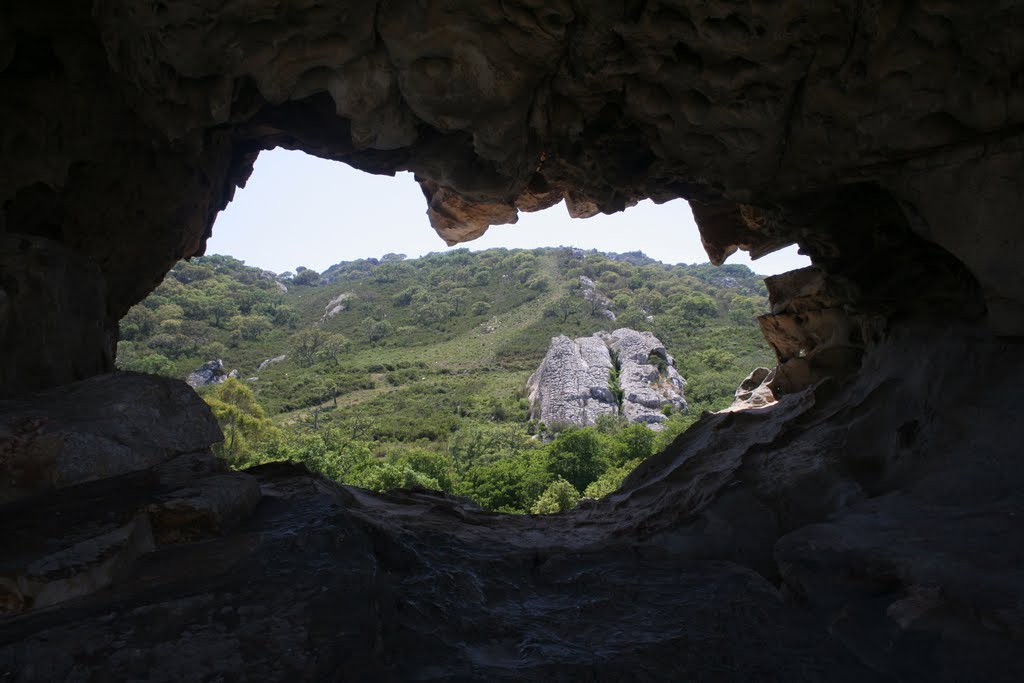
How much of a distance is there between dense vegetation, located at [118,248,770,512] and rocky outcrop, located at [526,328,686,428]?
2.14 metres

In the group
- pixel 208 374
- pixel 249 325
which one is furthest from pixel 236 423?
pixel 249 325

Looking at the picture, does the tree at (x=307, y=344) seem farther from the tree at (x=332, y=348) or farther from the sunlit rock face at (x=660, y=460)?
the sunlit rock face at (x=660, y=460)

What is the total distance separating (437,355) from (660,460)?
217 ft

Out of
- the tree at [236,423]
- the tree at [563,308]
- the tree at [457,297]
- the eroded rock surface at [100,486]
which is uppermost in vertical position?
the tree at [457,297]

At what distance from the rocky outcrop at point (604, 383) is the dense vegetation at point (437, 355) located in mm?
2144

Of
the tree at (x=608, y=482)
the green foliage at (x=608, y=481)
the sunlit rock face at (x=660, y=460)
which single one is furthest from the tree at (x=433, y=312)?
the sunlit rock face at (x=660, y=460)

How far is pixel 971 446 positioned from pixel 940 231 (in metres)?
1.61

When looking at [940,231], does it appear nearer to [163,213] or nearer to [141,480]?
[141,480]

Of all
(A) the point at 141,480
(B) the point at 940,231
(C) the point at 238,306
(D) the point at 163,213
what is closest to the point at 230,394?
(D) the point at 163,213

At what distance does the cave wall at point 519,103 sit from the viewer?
429 cm

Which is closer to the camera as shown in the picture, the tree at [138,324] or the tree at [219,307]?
the tree at [138,324]

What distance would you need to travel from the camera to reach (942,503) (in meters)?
3.78

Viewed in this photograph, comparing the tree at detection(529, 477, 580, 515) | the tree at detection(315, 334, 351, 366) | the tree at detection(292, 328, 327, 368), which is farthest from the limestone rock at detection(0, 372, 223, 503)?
the tree at detection(292, 328, 327, 368)

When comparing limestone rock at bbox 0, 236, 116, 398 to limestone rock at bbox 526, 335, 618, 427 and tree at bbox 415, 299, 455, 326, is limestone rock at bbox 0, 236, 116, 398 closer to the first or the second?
limestone rock at bbox 526, 335, 618, 427
